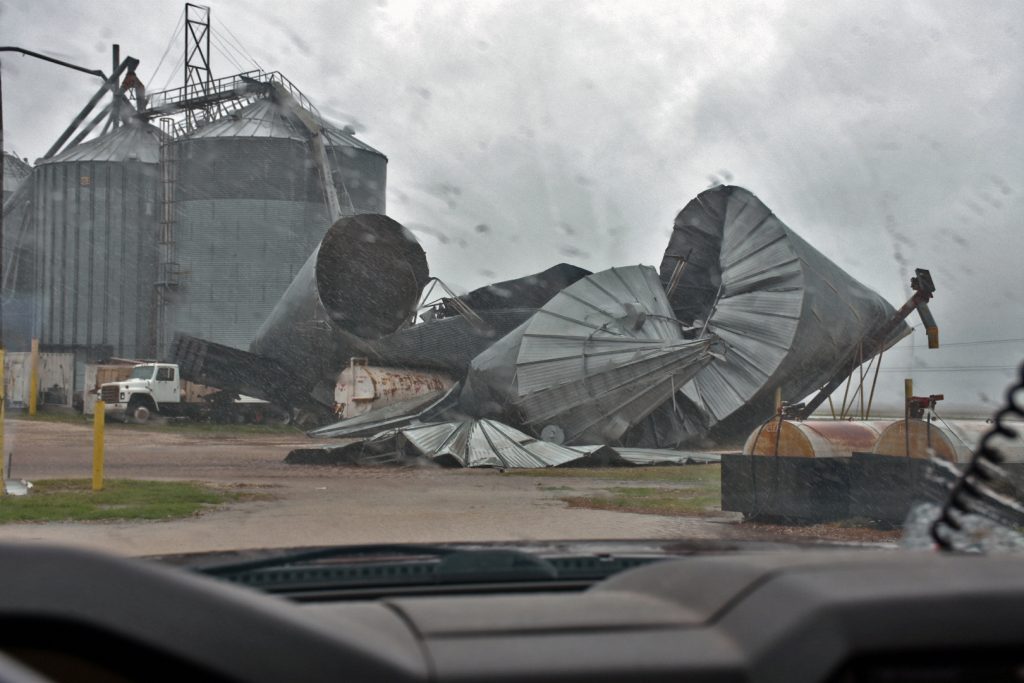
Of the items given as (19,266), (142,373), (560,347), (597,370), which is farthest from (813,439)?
(19,266)

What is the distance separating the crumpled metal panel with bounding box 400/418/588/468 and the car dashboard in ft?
56.0

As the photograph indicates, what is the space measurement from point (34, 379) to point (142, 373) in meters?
7.40

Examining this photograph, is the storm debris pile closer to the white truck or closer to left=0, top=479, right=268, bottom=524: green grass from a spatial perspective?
the white truck

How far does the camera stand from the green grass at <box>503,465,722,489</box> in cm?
1675

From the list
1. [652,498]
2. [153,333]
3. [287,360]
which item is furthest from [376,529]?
[153,333]

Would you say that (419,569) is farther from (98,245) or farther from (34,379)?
(98,245)

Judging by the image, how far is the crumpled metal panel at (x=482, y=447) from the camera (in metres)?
18.5

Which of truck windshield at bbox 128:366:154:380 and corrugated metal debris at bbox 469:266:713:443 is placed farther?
truck windshield at bbox 128:366:154:380

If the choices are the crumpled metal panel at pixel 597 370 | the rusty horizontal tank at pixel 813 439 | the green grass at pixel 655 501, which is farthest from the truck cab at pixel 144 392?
the rusty horizontal tank at pixel 813 439

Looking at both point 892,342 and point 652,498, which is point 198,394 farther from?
point 652,498

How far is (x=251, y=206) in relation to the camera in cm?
3662

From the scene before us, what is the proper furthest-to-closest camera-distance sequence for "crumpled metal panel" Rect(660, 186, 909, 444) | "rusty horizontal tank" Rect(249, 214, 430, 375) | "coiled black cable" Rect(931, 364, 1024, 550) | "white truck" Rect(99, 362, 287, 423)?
"white truck" Rect(99, 362, 287, 423) → "rusty horizontal tank" Rect(249, 214, 430, 375) → "crumpled metal panel" Rect(660, 186, 909, 444) → "coiled black cable" Rect(931, 364, 1024, 550)

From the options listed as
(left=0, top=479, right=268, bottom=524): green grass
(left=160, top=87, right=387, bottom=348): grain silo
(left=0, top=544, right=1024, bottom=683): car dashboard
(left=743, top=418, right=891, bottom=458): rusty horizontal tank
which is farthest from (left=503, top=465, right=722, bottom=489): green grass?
(left=160, top=87, right=387, bottom=348): grain silo

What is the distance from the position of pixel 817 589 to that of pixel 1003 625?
22cm
